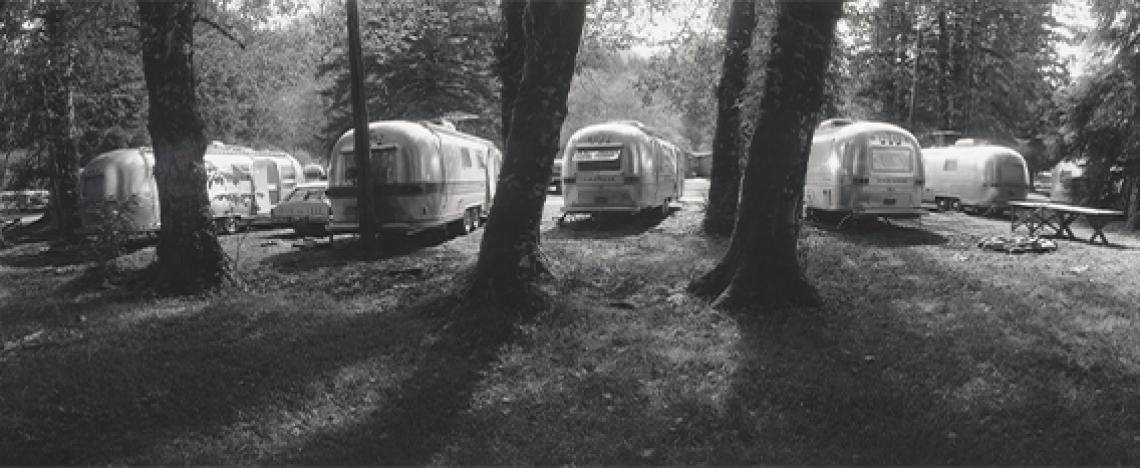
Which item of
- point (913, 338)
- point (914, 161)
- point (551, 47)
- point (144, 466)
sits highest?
point (551, 47)

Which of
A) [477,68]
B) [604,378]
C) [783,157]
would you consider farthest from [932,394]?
[477,68]

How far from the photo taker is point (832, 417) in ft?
21.3

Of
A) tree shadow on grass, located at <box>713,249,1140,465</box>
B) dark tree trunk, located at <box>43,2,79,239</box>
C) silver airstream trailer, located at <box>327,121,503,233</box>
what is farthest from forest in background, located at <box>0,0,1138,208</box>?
Answer: tree shadow on grass, located at <box>713,249,1140,465</box>

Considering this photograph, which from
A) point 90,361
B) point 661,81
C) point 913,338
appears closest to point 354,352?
point 90,361

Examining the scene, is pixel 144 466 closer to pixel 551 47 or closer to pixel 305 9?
pixel 551 47

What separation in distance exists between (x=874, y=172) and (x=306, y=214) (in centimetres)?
1372

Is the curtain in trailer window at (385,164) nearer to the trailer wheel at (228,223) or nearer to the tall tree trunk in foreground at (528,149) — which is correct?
the trailer wheel at (228,223)

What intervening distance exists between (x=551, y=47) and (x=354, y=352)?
400 centimetres

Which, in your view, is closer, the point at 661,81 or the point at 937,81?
the point at 661,81

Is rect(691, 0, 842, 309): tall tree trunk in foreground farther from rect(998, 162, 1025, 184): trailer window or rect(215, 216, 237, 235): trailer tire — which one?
rect(998, 162, 1025, 184): trailer window

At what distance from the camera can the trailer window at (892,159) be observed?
18.7 metres

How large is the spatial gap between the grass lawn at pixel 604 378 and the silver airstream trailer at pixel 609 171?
9.10m

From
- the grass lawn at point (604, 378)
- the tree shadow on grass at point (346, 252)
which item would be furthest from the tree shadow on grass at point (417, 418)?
the tree shadow on grass at point (346, 252)

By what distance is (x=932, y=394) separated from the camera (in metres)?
6.70
